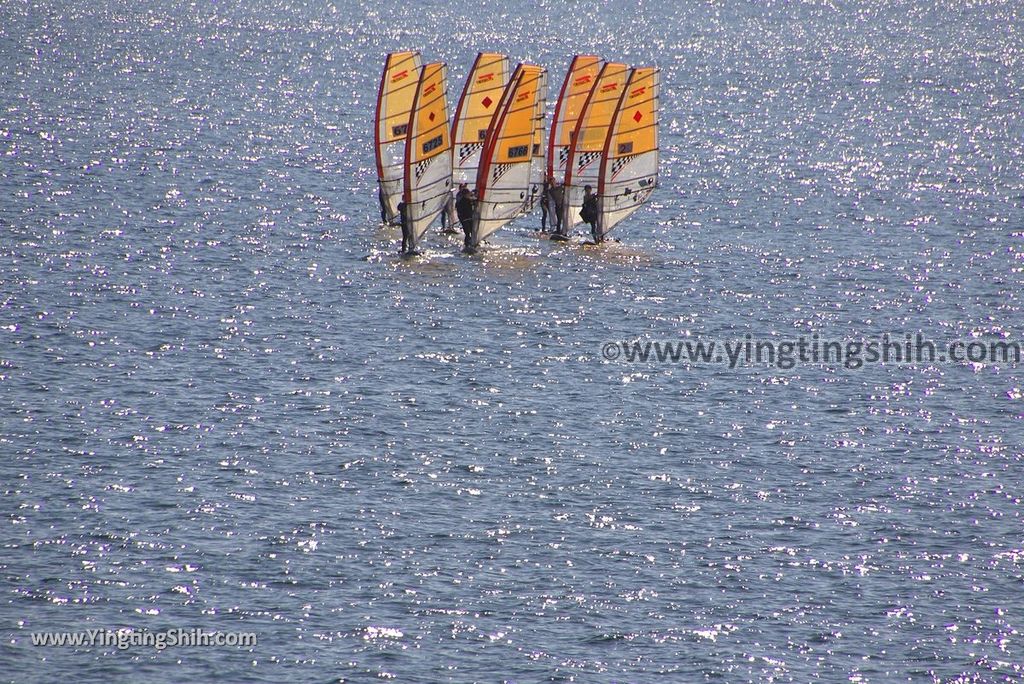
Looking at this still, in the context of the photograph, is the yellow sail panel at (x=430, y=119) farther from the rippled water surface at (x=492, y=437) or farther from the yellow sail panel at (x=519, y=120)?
the rippled water surface at (x=492, y=437)

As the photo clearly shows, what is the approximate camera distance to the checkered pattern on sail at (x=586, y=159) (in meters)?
81.4

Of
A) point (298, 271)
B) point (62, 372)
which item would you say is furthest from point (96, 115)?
point (62, 372)

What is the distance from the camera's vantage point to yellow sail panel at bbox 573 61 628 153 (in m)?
80.7

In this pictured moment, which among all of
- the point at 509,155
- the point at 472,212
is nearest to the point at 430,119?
the point at 509,155

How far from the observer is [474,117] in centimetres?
8200

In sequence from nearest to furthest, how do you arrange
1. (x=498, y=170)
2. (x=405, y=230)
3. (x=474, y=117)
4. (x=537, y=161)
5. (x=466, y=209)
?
(x=405, y=230) < (x=466, y=209) < (x=498, y=170) < (x=537, y=161) < (x=474, y=117)

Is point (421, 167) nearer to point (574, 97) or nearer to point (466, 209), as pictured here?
point (466, 209)

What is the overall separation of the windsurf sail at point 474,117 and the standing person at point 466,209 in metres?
4.38

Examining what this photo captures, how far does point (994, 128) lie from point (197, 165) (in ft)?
237

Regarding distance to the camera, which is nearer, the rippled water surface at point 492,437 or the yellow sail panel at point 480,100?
the rippled water surface at point 492,437

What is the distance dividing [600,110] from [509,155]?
20.6 ft

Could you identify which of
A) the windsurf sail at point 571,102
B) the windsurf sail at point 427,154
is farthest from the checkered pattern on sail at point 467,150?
the windsurf sail at point 571,102

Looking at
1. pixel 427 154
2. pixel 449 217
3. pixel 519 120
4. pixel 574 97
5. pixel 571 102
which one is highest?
Result: pixel 574 97

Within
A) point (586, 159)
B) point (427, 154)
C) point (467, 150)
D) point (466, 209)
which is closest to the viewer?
point (427, 154)
